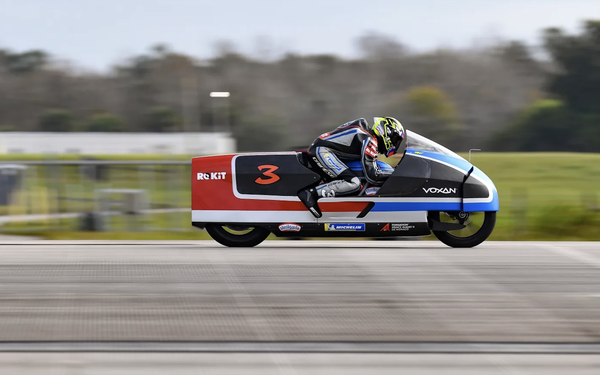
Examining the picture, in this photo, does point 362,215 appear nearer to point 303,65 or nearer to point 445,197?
point 445,197

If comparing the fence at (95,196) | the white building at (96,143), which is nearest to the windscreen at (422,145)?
the fence at (95,196)

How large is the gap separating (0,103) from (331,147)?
159 feet

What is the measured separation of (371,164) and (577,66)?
1535 inches

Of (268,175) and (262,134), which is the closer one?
(268,175)

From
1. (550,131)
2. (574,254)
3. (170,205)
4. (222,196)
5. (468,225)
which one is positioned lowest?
(574,254)

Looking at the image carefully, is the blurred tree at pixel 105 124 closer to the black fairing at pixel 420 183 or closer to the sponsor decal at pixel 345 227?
the sponsor decal at pixel 345 227

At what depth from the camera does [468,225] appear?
9578 mm

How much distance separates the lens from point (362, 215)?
9.07m

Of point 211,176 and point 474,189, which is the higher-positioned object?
point 211,176

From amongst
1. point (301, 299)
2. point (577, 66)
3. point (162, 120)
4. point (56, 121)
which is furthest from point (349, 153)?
point (56, 121)

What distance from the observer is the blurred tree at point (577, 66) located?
40.4m

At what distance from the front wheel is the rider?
0.94m

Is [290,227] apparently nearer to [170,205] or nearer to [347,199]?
[347,199]
